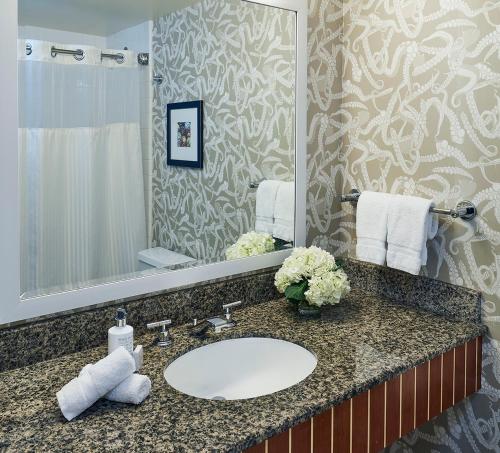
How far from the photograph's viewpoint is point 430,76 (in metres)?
1.63

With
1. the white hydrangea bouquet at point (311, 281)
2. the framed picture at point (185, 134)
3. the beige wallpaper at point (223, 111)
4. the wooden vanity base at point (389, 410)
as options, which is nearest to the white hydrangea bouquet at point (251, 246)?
the beige wallpaper at point (223, 111)

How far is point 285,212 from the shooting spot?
184 centimetres

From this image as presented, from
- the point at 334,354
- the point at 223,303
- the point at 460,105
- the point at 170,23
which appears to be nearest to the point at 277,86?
the point at 170,23

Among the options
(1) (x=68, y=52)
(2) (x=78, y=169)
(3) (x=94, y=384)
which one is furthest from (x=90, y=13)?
(3) (x=94, y=384)

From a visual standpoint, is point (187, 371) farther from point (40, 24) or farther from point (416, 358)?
point (40, 24)

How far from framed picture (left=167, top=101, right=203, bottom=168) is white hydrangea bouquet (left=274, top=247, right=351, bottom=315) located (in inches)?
17.3

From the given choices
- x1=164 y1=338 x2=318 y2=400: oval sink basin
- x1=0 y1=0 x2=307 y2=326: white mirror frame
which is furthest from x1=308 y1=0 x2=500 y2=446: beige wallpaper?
x1=0 y1=0 x2=307 y2=326: white mirror frame

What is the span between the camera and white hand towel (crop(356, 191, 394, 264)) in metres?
1.73

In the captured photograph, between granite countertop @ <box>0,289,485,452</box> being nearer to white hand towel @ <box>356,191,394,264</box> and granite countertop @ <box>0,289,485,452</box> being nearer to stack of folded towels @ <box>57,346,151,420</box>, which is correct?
stack of folded towels @ <box>57,346,151,420</box>

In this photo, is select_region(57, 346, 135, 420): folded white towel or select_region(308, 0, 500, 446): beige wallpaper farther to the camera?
select_region(308, 0, 500, 446): beige wallpaper

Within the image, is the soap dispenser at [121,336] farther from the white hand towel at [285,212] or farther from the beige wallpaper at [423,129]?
the beige wallpaper at [423,129]

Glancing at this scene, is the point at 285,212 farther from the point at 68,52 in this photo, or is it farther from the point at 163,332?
the point at 68,52

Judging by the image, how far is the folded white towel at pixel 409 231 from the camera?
1610mm

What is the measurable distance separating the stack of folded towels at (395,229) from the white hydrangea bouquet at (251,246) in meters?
0.32
